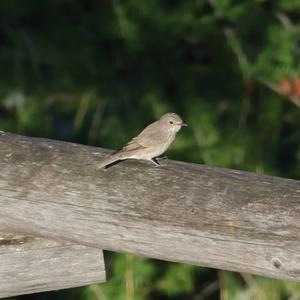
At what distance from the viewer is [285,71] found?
18.8 feet

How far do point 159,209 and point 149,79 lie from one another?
2.58 m

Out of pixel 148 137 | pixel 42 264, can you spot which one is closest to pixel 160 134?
pixel 148 137

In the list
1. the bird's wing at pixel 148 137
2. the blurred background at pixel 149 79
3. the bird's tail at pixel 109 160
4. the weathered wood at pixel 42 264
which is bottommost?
the weathered wood at pixel 42 264

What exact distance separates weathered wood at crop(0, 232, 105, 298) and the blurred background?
88.2 inches

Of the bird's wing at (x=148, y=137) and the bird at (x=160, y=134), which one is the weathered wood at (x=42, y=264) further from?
the bird's wing at (x=148, y=137)

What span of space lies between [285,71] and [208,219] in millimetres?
2756

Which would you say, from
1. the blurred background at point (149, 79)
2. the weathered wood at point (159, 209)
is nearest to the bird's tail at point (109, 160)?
the weathered wood at point (159, 209)

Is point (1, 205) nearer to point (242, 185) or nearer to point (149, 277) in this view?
point (242, 185)

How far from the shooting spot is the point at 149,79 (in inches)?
222

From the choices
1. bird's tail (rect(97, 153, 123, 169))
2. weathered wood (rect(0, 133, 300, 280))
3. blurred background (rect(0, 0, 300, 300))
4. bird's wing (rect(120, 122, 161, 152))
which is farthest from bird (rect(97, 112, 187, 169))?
weathered wood (rect(0, 133, 300, 280))

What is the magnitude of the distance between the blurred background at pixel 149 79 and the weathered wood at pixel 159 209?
222cm

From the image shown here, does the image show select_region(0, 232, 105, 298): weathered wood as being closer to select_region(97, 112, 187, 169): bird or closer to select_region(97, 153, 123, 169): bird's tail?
select_region(97, 153, 123, 169): bird's tail

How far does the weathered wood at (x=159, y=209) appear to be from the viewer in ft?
9.88

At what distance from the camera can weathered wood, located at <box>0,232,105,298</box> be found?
3.26 metres
